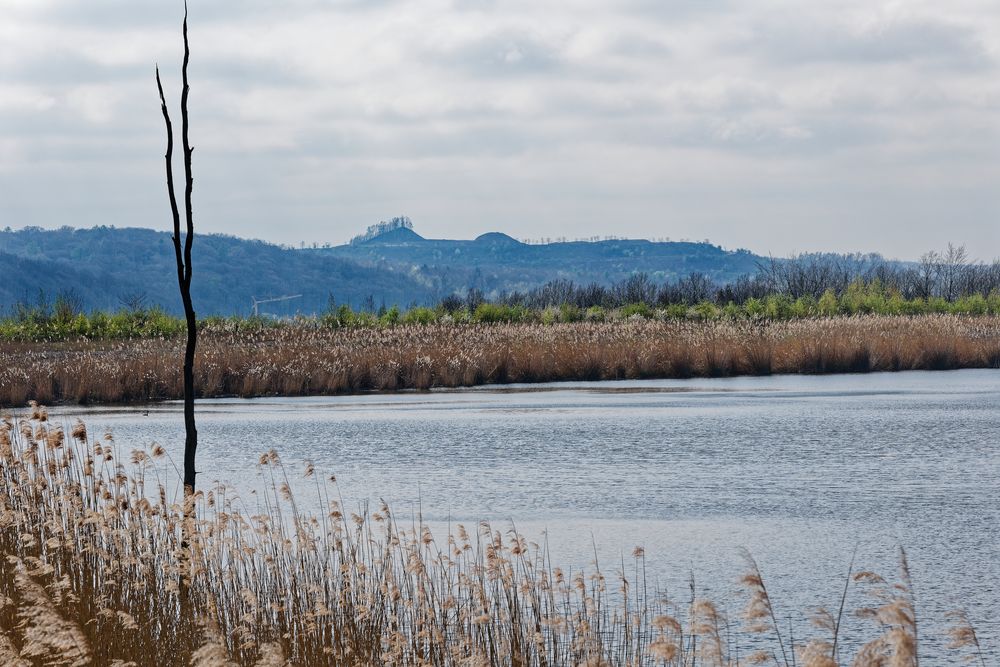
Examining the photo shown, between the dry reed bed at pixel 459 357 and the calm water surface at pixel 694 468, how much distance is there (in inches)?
60.3

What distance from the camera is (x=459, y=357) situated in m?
30.9

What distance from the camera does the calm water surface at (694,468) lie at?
415 inches

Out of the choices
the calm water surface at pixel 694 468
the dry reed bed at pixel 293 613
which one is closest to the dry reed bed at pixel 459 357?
the calm water surface at pixel 694 468

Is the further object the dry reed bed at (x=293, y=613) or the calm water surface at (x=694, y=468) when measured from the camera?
the calm water surface at (x=694, y=468)

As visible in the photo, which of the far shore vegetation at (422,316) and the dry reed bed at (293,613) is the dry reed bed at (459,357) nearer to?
the far shore vegetation at (422,316)

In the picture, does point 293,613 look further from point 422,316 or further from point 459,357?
point 422,316

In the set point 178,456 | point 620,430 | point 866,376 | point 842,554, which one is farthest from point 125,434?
point 866,376

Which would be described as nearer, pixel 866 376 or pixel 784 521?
pixel 784 521

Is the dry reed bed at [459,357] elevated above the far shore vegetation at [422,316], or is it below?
below

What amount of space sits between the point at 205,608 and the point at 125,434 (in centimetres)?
1354

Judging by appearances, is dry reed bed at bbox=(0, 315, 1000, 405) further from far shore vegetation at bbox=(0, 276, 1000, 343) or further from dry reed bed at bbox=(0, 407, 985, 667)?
dry reed bed at bbox=(0, 407, 985, 667)

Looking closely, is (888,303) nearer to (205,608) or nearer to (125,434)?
(125,434)

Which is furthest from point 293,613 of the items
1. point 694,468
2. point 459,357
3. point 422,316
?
point 422,316

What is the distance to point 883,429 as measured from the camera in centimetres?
1998
